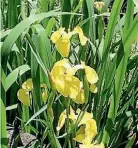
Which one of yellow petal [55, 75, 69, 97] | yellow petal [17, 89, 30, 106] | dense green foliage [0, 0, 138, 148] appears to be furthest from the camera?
dense green foliage [0, 0, 138, 148]

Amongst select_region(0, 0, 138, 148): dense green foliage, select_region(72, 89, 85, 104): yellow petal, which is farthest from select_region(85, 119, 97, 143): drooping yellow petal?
select_region(0, 0, 138, 148): dense green foliage

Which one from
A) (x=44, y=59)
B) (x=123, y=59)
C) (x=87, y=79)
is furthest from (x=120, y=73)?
(x=87, y=79)

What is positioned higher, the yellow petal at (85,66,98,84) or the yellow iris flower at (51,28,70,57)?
the yellow iris flower at (51,28,70,57)

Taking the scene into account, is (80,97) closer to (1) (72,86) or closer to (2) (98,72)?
(1) (72,86)

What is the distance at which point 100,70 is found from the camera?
4.04 ft

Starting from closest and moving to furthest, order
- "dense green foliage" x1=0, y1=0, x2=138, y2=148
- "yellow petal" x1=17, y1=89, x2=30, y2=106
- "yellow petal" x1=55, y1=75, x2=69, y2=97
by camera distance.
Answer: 1. "yellow petal" x1=55, y1=75, x2=69, y2=97
2. "yellow petal" x1=17, y1=89, x2=30, y2=106
3. "dense green foliage" x1=0, y1=0, x2=138, y2=148

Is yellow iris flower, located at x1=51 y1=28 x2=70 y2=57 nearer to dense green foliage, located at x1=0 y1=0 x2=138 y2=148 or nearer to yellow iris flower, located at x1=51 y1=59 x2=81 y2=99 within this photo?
yellow iris flower, located at x1=51 y1=59 x2=81 y2=99

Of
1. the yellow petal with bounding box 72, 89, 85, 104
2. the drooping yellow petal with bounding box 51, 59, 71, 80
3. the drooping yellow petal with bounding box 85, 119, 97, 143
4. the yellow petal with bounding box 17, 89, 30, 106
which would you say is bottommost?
the drooping yellow petal with bounding box 85, 119, 97, 143

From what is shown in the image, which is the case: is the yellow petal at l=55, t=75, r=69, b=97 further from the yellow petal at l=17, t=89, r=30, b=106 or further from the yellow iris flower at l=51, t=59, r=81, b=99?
the yellow petal at l=17, t=89, r=30, b=106

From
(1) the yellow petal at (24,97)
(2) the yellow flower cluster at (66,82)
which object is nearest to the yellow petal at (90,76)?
(2) the yellow flower cluster at (66,82)

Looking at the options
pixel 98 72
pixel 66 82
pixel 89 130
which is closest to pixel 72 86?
pixel 66 82

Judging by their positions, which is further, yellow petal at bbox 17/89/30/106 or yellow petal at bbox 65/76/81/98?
yellow petal at bbox 17/89/30/106

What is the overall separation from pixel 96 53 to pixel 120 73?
0.46 feet

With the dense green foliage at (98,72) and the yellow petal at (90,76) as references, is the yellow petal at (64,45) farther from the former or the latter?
the dense green foliage at (98,72)
